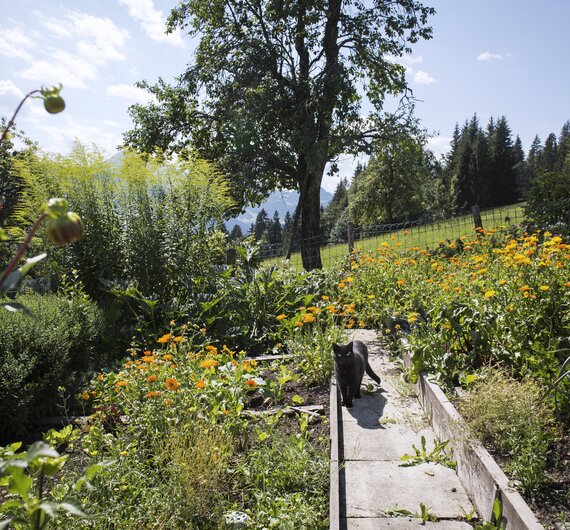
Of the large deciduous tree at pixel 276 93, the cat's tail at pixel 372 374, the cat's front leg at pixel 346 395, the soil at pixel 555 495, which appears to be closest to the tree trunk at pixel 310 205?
the large deciduous tree at pixel 276 93

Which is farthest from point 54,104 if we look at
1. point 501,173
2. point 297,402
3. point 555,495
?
point 501,173

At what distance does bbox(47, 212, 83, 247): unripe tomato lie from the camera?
3.25 ft

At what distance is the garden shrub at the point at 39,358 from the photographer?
3.80 metres

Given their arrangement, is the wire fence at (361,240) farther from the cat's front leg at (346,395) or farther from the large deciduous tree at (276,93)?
the cat's front leg at (346,395)

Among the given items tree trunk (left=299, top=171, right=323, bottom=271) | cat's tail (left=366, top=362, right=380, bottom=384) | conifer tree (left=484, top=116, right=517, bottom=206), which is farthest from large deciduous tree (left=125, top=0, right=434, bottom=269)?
conifer tree (left=484, top=116, right=517, bottom=206)

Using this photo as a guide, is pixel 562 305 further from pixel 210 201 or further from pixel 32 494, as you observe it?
pixel 210 201

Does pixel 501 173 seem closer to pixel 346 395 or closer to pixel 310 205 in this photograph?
pixel 310 205

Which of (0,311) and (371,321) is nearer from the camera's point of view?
(0,311)

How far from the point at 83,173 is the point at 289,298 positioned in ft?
10.3

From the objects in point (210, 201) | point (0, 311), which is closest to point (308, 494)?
point (0, 311)

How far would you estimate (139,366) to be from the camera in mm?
3668

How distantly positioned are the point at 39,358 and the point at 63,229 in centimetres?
366

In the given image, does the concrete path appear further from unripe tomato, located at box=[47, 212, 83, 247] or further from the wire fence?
the wire fence

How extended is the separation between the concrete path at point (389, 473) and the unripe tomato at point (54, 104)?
2.55 metres
